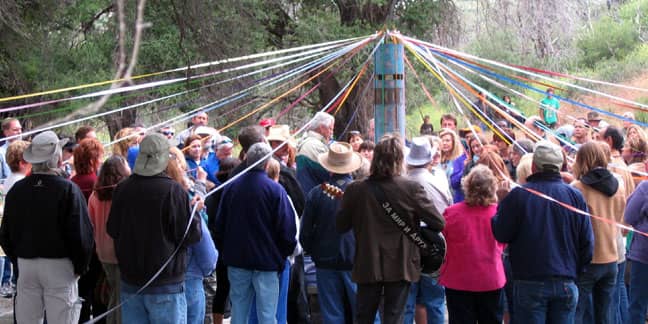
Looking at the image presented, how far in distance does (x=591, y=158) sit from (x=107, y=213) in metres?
3.31

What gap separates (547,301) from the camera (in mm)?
5289

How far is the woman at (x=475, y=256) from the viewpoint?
17.8ft

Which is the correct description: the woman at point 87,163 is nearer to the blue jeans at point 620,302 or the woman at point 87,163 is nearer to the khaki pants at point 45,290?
the khaki pants at point 45,290

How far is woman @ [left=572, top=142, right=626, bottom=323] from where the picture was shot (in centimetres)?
574

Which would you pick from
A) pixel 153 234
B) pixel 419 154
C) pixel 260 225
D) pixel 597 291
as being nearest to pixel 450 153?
pixel 419 154

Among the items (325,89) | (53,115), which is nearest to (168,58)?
(53,115)

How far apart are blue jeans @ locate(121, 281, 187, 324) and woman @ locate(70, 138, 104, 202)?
45.5 inches

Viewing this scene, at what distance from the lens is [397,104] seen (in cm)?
666

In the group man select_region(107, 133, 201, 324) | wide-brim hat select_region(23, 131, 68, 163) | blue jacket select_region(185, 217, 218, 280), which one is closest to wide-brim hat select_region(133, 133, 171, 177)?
man select_region(107, 133, 201, 324)

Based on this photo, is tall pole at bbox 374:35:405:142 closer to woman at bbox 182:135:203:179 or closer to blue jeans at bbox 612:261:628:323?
woman at bbox 182:135:203:179

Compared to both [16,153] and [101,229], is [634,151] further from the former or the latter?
[16,153]

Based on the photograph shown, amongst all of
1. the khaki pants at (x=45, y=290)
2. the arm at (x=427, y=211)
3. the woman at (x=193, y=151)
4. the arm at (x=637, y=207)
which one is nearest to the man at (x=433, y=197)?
the arm at (x=427, y=211)

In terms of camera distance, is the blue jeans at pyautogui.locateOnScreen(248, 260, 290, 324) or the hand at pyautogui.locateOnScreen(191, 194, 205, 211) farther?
the blue jeans at pyautogui.locateOnScreen(248, 260, 290, 324)

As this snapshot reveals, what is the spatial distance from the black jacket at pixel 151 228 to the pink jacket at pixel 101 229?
501 millimetres
